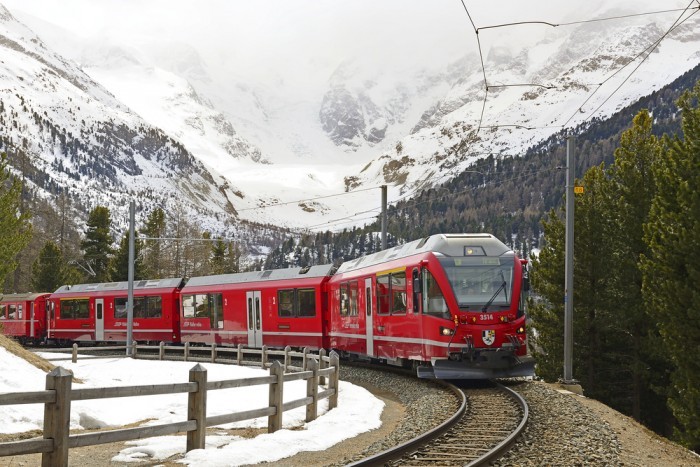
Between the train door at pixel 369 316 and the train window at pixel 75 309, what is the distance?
24.6 meters

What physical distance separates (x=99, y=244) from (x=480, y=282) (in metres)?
64.0

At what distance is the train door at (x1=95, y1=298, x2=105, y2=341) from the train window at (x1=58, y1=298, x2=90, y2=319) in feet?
2.87

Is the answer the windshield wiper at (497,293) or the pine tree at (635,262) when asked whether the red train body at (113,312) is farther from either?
the windshield wiper at (497,293)

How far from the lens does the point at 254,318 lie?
33406mm

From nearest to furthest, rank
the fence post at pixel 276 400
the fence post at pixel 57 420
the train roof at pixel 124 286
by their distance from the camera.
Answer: the fence post at pixel 57 420 → the fence post at pixel 276 400 → the train roof at pixel 124 286

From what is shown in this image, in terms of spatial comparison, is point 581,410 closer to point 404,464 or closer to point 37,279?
point 404,464

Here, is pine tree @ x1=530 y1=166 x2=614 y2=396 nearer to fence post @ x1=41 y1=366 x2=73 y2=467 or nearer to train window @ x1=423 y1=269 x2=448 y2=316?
train window @ x1=423 y1=269 x2=448 y2=316

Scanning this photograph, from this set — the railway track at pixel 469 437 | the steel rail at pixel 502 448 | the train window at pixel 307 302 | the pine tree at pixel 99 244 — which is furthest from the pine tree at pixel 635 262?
the pine tree at pixel 99 244

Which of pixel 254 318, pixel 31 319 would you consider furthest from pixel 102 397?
pixel 31 319

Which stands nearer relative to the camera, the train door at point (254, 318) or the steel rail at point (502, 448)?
the steel rail at point (502, 448)

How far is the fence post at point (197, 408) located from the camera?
34.0 ft

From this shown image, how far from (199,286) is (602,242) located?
17090 mm

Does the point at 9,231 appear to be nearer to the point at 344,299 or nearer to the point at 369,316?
the point at 344,299

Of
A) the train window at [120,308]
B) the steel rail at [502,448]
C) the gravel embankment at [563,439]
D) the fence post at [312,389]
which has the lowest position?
the gravel embankment at [563,439]
